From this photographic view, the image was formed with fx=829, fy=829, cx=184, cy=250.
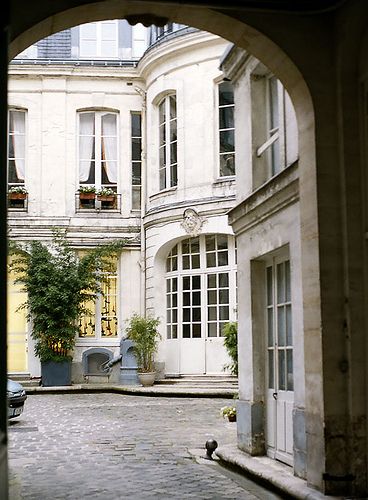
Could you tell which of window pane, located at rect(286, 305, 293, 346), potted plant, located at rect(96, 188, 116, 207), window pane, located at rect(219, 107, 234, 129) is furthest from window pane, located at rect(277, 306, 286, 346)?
potted plant, located at rect(96, 188, 116, 207)

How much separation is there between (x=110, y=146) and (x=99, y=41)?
3.00m

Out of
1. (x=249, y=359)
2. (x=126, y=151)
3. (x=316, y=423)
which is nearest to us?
(x=316, y=423)

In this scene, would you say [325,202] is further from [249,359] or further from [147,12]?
[249,359]

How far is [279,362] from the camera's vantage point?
29.4 ft

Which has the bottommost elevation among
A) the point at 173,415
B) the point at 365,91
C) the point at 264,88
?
the point at 173,415

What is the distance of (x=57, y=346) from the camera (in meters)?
20.7

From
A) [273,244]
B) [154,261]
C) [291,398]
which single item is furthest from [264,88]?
[154,261]

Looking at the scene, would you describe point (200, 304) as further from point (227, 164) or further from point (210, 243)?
point (227, 164)

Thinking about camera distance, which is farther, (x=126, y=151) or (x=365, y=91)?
(x=126, y=151)

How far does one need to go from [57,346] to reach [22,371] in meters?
1.52

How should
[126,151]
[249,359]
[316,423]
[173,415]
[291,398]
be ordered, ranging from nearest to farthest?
[316,423] → [291,398] → [249,359] → [173,415] → [126,151]

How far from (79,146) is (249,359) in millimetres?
13997

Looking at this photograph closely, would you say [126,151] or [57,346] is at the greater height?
[126,151]

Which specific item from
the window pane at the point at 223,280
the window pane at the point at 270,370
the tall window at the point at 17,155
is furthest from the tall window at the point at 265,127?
the tall window at the point at 17,155
